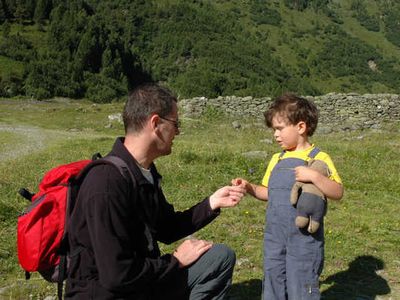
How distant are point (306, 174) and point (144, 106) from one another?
1.43 meters

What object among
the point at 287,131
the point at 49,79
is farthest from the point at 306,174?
the point at 49,79

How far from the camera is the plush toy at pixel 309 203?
13.2 feet

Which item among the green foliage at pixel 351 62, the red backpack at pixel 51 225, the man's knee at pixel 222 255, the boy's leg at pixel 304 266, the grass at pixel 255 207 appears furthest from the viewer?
the green foliage at pixel 351 62

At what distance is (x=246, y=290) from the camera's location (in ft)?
17.7

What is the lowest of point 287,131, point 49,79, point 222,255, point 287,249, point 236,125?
point 49,79

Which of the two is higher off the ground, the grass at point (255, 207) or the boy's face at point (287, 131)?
the boy's face at point (287, 131)

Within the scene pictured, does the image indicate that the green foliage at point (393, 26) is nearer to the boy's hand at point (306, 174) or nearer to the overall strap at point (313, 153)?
the overall strap at point (313, 153)

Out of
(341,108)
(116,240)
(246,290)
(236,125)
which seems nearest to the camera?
(116,240)

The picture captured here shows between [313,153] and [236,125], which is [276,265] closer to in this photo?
[313,153]

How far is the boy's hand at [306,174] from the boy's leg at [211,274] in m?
0.82

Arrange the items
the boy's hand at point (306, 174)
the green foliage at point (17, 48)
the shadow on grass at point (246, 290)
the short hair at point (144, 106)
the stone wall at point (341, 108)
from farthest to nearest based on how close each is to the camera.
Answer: the green foliage at point (17, 48), the stone wall at point (341, 108), the shadow on grass at point (246, 290), the boy's hand at point (306, 174), the short hair at point (144, 106)

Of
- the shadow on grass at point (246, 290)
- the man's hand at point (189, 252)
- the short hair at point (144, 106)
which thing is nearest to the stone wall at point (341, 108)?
the shadow on grass at point (246, 290)

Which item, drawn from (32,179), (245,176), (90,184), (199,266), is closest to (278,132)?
(199,266)

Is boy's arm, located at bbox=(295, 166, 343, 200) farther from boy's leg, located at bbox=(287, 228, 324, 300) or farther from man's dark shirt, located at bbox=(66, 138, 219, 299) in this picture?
man's dark shirt, located at bbox=(66, 138, 219, 299)
